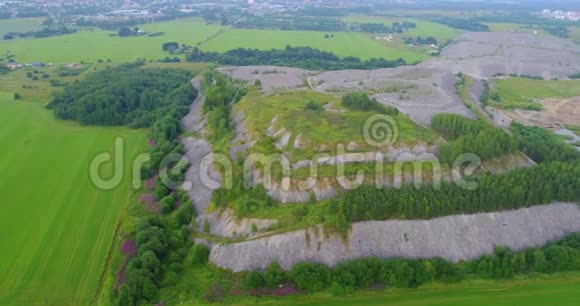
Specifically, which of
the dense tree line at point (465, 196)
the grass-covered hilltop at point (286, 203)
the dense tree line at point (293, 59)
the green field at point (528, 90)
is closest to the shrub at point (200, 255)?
the grass-covered hilltop at point (286, 203)

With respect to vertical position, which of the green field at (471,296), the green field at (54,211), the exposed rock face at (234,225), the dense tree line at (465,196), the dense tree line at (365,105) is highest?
the dense tree line at (365,105)

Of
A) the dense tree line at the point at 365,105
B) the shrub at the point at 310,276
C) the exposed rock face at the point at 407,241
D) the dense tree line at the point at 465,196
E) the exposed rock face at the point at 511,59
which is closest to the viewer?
the shrub at the point at 310,276

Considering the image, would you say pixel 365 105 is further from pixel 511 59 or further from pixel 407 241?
pixel 511 59

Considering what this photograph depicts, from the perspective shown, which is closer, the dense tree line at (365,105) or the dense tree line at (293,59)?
the dense tree line at (365,105)

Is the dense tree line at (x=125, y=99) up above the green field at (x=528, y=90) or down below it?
above

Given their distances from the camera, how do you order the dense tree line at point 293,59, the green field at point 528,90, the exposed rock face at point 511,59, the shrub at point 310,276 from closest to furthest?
the shrub at point 310,276
the green field at point 528,90
the exposed rock face at point 511,59
the dense tree line at point 293,59

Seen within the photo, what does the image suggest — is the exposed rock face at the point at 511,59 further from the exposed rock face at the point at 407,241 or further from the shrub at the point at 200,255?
the shrub at the point at 200,255

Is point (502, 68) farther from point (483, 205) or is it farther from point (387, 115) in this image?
point (483, 205)
